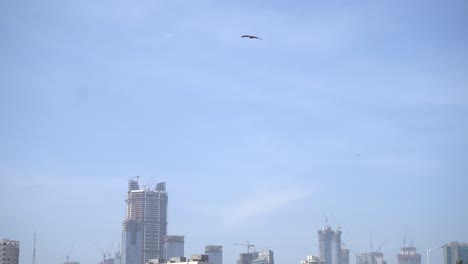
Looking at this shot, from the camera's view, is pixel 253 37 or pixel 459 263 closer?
pixel 253 37

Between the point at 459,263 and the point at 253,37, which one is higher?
the point at 253,37
